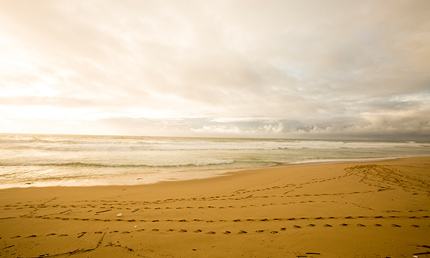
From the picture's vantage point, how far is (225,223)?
14.6 ft

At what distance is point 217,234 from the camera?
3.92 meters

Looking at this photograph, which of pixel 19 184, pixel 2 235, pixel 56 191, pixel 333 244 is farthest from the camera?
pixel 19 184

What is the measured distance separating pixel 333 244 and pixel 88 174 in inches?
550

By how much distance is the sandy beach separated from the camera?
132 inches

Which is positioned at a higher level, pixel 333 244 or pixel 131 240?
pixel 333 244

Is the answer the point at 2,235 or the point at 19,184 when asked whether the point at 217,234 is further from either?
the point at 19,184

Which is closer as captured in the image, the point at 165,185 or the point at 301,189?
the point at 301,189

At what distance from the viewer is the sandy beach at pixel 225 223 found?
3350mm

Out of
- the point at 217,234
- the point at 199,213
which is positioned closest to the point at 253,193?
the point at 199,213

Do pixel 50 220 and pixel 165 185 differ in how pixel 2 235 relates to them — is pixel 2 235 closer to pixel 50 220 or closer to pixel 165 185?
pixel 50 220

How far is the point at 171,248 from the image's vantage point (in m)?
3.45

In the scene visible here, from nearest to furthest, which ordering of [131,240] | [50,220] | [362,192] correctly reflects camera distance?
[131,240], [50,220], [362,192]

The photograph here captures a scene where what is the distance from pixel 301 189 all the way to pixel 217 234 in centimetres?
502

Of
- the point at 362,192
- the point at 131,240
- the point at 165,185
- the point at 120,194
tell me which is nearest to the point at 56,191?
the point at 120,194
